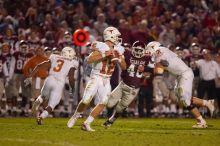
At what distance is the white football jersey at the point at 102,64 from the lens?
481 inches

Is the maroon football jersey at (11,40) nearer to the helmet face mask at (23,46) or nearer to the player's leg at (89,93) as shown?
the helmet face mask at (23,46)

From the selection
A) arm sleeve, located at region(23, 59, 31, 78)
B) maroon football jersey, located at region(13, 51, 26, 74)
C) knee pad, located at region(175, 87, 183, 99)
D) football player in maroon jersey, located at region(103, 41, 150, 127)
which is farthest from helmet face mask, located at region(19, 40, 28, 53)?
knee pad, located at region(175, 87, 183, 99)

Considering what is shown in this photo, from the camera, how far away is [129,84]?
1334 centimetres

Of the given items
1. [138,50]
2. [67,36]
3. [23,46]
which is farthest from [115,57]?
[23,46]

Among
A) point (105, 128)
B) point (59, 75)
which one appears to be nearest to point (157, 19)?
point (59, 75)

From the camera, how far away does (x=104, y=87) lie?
12.2m

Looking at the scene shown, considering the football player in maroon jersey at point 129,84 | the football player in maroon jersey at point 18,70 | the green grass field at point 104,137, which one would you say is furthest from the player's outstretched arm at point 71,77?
the football player in maroon jersey at point 18,70

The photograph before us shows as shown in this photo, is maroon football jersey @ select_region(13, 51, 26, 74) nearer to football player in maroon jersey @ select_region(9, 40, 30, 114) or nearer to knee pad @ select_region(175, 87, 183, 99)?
football player in maroon jersey @ select_region(9, 40, 30, 114)

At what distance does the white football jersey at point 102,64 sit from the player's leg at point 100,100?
4.6 inches

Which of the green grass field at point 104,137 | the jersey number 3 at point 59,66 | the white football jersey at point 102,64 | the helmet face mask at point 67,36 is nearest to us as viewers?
the green grass field at point 104,137

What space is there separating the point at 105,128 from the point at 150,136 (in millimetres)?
1889

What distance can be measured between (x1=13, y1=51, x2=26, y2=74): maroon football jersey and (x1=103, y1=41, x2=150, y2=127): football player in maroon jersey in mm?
5405

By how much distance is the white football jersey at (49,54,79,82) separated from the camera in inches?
569

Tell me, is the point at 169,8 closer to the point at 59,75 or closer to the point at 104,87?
the point at 59,75
